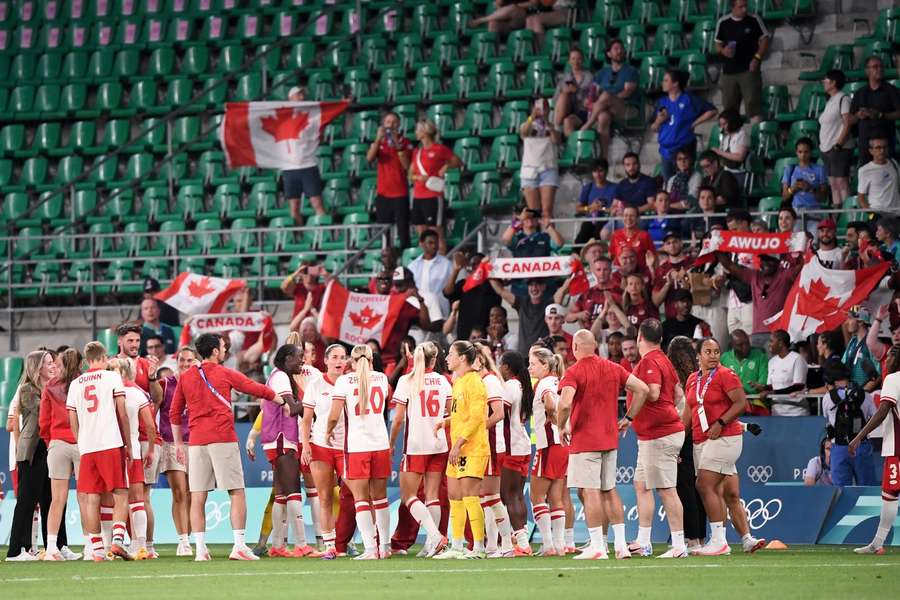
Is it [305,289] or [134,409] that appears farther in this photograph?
[305,289]

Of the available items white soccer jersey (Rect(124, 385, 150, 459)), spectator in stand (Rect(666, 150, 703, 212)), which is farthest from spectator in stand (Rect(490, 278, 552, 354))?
white soccer jersey (Rect(124, 385, 150, 459))

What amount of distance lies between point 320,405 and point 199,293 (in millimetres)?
8609

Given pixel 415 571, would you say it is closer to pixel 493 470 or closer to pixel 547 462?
pixel 493 470

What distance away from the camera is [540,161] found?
23.8 m

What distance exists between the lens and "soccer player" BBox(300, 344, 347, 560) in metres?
15.5

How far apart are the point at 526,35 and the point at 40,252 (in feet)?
32.0

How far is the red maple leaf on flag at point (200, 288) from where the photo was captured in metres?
23.8

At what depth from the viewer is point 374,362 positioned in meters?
16.0

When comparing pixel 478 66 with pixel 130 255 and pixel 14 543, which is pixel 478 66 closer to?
Result: pixel 130 255

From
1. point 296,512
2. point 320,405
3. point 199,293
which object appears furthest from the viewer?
point 199,293

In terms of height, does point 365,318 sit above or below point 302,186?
below

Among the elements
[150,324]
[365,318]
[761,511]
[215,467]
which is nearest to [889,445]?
[761,511]

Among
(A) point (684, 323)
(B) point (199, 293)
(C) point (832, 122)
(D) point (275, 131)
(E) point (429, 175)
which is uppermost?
(D) point (275, 131)

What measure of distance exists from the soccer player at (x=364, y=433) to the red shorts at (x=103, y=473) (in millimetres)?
2015
